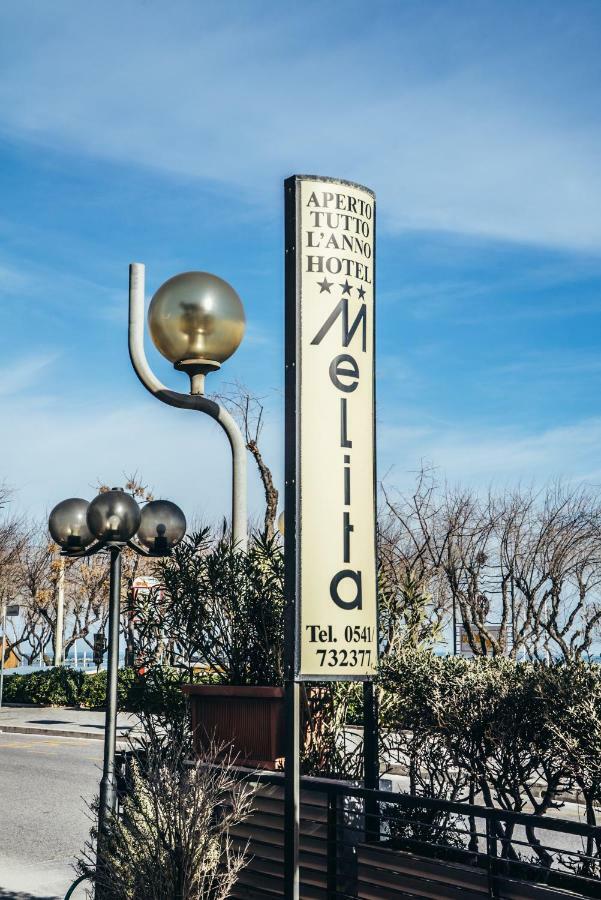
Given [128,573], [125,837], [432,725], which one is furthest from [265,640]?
[128,573]

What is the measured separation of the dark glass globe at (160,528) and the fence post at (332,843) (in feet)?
12.5

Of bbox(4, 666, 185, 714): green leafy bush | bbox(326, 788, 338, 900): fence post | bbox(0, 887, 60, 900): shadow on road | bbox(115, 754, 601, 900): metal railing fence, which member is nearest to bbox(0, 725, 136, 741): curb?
bbox(4, 666, 185, 714): green leafy bush

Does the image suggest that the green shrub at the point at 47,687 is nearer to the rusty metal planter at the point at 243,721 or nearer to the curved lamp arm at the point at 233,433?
the curved lamp arm at the point at 233,433

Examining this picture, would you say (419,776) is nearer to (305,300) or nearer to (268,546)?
(268,546)

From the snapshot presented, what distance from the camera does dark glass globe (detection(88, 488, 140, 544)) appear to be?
8.28m

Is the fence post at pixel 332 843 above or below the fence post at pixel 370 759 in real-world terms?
below

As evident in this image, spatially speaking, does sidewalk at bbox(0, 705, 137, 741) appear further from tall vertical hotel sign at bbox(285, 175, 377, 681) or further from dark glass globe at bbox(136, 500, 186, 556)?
tall vertical hotel sign at bbox(285, 175, 377, 681)

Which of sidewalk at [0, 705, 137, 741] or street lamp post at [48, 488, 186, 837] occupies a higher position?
street lamp post at [48, 488, 186, 837]

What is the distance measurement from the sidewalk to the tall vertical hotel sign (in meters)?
15.2

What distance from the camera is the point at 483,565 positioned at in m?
27.1

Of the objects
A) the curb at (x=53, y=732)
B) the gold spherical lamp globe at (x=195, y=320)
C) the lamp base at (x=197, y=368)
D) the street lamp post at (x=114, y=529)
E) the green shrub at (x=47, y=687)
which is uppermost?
the gold spherical lamp globe at (x=195, y=320)

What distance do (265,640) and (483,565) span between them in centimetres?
2142

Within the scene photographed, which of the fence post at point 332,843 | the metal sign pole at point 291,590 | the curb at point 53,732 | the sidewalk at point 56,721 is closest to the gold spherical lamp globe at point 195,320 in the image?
the metal sign pole at point 291,590

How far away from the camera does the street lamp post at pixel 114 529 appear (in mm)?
7922
